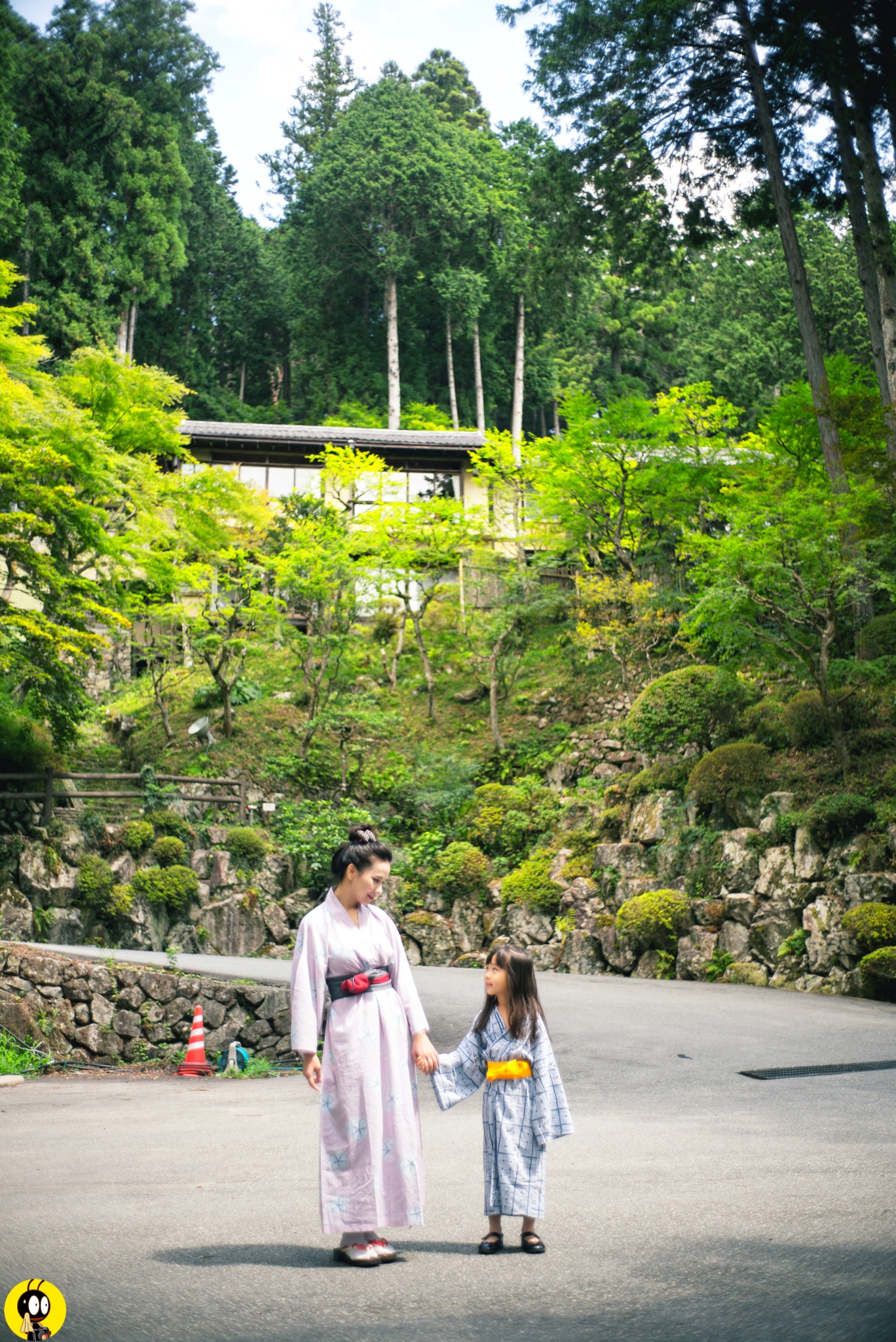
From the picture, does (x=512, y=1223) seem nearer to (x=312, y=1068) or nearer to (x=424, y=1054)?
(x=424, y=1054)

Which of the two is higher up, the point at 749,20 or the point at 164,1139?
the point at 749,20

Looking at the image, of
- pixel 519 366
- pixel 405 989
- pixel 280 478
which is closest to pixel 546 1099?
pixel 405 989

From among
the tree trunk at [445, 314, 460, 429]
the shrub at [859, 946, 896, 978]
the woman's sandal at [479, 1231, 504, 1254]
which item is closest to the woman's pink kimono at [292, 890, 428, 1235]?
the woman's sandal at [479, 1231, 504, 1254]

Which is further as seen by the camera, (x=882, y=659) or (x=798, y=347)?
(x=798, y=347)

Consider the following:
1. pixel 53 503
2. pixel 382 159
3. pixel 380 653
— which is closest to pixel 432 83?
pixel 382 159

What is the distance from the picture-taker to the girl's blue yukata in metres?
3.70

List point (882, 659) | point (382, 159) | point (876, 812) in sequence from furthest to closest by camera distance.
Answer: point (382, 159)
point (882, 659)
point (876, 812)

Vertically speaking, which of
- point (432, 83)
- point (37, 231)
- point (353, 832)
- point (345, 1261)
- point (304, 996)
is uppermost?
point (432, 83)

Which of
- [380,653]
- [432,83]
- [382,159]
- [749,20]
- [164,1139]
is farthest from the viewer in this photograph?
[432,83]

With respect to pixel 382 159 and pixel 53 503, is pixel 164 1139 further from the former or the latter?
pixel 382 159

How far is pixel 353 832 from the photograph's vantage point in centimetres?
416

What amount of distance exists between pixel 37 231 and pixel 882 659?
90.0ft

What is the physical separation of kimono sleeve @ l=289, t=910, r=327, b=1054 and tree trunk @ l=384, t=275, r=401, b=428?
33.3m

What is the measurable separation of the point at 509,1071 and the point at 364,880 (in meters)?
0.94
